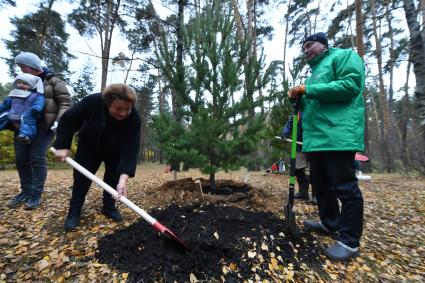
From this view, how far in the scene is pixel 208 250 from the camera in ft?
6.80

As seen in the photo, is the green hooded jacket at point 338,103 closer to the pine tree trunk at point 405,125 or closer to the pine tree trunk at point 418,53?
the pine tree trunk at point 418,53

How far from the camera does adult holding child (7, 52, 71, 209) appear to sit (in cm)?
287

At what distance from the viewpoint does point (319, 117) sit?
229cm

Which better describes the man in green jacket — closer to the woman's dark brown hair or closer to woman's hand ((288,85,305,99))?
woman's hand ((288,85,305,99))

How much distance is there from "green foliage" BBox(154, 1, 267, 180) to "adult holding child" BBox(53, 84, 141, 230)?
0.92 meters

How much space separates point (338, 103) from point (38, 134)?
311 cm

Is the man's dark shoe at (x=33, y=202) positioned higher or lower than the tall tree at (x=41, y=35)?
lower

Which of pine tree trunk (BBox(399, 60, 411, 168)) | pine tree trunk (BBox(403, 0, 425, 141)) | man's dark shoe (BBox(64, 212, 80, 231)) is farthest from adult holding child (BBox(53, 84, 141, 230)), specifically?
pine tree trunk (BBox(399, 60, 411, 168))

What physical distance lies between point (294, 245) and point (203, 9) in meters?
3.40

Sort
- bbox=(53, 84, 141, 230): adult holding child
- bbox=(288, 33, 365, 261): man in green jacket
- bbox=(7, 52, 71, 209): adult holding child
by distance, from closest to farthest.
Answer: bbox=(288, 33, 365, 261): man in green jacket < bbox=(53, 84, 141, 230): adult holding child < bbox=(7, 52, 71, 209): adult holding child

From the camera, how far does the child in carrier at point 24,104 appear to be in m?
2.74

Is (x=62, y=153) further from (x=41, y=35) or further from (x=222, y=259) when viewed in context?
(x=41, y=35)

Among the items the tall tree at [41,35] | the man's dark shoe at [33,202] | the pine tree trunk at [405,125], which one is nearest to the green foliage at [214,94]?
the man's dark shoe at [33,202]

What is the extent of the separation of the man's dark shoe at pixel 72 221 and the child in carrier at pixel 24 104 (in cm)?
96
